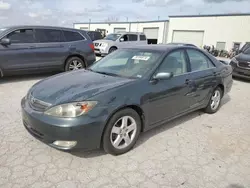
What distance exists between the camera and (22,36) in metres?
6.29

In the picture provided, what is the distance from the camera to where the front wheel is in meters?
4.52

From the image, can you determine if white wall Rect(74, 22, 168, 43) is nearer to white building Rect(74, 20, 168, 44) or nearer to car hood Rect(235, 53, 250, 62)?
white building Rect(74, 20, 168, 44)

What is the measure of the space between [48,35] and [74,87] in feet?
15.3

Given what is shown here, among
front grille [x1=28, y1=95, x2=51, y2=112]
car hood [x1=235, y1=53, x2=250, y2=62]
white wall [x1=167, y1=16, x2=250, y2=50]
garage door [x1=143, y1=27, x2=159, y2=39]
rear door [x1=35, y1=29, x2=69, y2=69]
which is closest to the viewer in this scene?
front grille [x1=28, y1=95, x2=51, y2=112]

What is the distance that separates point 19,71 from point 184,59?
16.1 feet

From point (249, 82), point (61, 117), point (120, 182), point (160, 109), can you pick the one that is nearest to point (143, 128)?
point (160, 109)

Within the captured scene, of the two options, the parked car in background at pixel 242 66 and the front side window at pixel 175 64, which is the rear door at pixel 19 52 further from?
the parked car in background at pixel 242 66

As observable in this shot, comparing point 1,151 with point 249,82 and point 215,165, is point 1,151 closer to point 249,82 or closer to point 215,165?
point 215,165

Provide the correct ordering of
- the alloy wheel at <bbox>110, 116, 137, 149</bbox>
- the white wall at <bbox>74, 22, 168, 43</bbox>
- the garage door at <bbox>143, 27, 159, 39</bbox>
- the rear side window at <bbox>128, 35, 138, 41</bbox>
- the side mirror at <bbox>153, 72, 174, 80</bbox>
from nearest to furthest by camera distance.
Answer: the alloy wheel at <bbox>110, 116, 137, 149</bbox>, the side mirror at <bbox>153, 72, 174, 80</bbox>, the rear side window at <bbox>128, 35, 138, 41</bbox>, the white wall at <bbox>74, 22, 168, 43</bbox>, the garage door at <bbox>143, 27, 159, 39</bbox>

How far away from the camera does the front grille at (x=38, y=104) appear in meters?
2.60

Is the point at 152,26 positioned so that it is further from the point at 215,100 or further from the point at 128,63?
the point at 128,63

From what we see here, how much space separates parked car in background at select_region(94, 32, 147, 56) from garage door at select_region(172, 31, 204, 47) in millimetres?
10971

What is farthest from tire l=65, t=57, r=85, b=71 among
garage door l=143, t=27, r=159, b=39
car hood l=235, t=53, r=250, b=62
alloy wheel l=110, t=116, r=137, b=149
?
garage door l=143, t=27, r=159, b=39

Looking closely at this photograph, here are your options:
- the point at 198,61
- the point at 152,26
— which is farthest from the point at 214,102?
the point at 152,26
